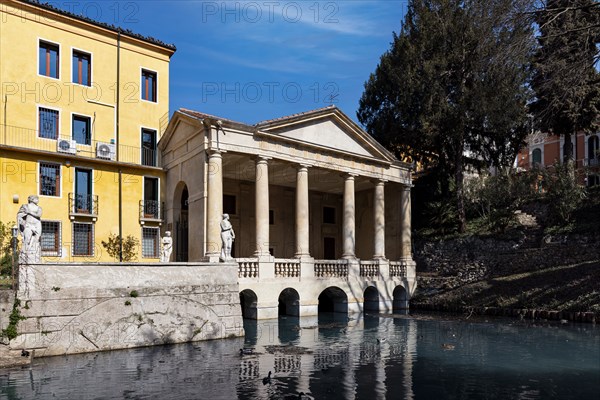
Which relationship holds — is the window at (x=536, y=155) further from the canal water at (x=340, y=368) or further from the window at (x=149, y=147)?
the window at (x=149, y=147)

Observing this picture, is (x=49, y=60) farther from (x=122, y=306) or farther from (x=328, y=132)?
(x=122, y=306)

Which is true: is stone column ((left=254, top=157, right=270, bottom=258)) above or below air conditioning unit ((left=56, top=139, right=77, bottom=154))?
below

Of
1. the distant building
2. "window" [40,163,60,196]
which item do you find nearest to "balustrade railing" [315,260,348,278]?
"window" [40,163,60,196]

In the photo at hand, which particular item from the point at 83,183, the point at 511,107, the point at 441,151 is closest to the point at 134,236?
A: the point at 83,183

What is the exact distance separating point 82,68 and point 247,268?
13.7 meters

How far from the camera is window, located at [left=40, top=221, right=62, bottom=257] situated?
1043 inches

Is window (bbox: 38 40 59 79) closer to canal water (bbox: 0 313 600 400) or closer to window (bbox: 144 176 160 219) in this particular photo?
window (bbox: 144 176 160 219)

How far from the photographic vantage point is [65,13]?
27.8 metres

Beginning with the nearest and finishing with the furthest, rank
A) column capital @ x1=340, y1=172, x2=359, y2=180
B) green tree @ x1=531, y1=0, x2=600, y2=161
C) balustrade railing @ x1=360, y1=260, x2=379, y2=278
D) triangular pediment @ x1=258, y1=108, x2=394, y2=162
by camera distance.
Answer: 1. green tree @ x1=531, y1=0, x2=600, y2=161
2. triangular pediment @ x1=258, y1=108, x2=394, y2=162
3. balustrade railing @ x1=360, y1=260, x2=379, y2=278
4. column capital @ x1=340, y1=172, x2=359, y2=180

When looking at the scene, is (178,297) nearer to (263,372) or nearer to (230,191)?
(263,372)

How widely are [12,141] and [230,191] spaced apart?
12.4 m

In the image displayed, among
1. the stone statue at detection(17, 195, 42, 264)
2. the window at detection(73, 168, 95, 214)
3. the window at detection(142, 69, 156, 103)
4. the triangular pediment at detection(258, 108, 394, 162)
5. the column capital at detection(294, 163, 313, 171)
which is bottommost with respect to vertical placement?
the stone statue at detection(17, 195, 42, 264)

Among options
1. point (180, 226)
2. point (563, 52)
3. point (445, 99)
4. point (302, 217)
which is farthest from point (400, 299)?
point (563, 52)

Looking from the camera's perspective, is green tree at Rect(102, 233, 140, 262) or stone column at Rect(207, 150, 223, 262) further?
green tree at Rect(102, 233, 140, 262)
